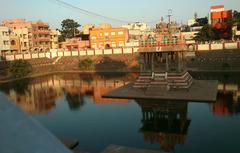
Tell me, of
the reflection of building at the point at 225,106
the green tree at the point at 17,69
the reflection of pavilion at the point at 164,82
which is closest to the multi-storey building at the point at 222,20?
the reflection of pavilion at the point at 164,82

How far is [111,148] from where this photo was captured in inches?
594

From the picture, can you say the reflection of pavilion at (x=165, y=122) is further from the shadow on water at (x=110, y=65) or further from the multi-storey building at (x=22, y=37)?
the multi-storey building at (x=22, y=37)

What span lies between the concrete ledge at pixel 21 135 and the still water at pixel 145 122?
12.9 meters

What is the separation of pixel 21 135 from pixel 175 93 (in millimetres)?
26809

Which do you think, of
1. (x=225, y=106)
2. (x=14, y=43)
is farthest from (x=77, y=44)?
(x=225, y=106)

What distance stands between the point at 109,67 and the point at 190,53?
1889cm

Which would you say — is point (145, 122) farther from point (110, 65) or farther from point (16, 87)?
point (110, 65)

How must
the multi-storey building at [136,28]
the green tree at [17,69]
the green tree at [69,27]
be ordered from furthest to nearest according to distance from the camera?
the green tree at [69,27]
the multi-storey building at [136,28]
the green tree at [17,69]

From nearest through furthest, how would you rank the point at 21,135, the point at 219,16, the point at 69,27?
1. the point at 21,135
2. the point at 219,16
3. the point at 69,27

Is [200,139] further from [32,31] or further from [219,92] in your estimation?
[32,31]

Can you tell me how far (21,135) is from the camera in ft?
12.2

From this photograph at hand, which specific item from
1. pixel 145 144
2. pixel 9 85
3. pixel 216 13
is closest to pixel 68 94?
pixel 9 85

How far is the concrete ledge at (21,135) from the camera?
11.7ft

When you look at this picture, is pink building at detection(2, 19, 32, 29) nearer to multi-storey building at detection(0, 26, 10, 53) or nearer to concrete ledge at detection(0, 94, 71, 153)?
multi-storey building at detection(0, 26, 10, 53)
